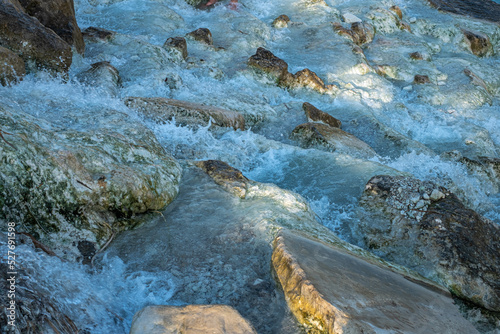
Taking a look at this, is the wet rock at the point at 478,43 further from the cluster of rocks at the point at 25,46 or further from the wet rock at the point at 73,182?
the wet rock at the point at 73,182

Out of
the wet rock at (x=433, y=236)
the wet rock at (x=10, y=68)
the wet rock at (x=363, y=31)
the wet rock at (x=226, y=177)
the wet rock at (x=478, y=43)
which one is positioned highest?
the wet rock at (x=10, y=68)

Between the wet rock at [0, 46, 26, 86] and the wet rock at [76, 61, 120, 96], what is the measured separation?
1058 mm

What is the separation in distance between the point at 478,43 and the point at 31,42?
11187 mm

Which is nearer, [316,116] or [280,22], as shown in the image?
[316,116]

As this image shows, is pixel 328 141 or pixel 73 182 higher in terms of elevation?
pixel 73 182

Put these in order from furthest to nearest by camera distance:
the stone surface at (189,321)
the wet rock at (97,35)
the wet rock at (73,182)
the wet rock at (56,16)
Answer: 1. the wet rock at (97,35)
2. the wet rock at (56,16)
3. the wet rock at (73,182)
4. the stone surface at (189,321)

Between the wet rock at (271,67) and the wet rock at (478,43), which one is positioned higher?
the wet rock at (271,67)

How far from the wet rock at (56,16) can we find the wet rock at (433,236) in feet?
17.0

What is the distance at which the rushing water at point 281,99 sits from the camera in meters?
2.84

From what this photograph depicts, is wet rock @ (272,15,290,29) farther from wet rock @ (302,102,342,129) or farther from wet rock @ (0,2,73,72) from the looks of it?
wet rock @ (0,2,73,72)

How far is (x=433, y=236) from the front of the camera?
389 cm

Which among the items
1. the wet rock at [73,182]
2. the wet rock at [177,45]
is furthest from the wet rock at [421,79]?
the wet rock at [73,182]

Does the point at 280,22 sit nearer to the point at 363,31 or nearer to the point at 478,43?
the point at 363,31

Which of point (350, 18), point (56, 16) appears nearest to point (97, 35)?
point (56, 16)
